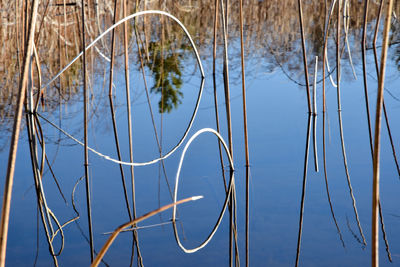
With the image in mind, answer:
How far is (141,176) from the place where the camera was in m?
1.66

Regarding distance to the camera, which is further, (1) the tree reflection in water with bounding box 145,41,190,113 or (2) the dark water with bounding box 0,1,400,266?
(1) the tree reflection in water with bounding box 145,41,190,113

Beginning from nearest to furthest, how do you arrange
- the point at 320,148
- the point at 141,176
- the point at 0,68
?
the point at 141,176, the point at 320,148, the point at 0,68

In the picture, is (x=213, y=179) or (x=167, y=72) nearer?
(x=213, y=179)

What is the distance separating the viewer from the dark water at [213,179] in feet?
4.16

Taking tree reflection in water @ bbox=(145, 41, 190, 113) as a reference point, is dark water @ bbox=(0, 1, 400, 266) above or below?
below

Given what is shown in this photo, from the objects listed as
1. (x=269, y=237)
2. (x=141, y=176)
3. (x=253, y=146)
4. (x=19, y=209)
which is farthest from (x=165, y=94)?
(x=269, y=237)

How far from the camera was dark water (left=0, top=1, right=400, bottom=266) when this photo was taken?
1.27m

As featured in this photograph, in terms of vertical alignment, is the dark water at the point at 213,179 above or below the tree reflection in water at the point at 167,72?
below

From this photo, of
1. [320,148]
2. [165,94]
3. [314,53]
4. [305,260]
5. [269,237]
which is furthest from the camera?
[314,53]

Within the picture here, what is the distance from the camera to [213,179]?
163cm

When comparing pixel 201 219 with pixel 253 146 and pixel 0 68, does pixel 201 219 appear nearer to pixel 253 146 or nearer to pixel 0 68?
pixel 253 146

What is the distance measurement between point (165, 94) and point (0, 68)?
1.14 m

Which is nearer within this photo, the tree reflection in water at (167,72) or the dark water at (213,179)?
the dark water at (213,179)

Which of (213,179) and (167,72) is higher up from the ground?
(167,72)
